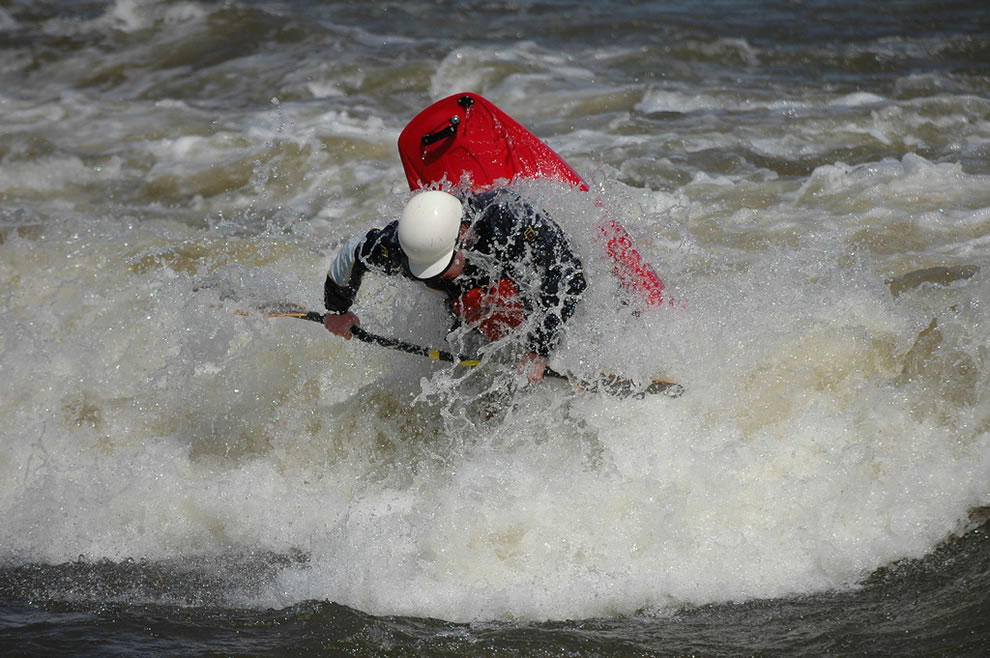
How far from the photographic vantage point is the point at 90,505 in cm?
395

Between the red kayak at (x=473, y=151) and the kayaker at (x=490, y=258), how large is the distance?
0.50 meters

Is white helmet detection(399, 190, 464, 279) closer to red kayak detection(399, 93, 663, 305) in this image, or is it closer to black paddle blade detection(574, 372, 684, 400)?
red kayak detection(399, 93, 663, 305)

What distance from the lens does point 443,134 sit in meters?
4.36

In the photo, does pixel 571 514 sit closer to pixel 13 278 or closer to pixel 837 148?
pixel 13 278

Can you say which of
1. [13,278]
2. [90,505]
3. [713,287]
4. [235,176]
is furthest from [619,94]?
[90,505]

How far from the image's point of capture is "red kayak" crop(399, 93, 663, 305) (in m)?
4.27

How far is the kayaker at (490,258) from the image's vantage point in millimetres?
3439

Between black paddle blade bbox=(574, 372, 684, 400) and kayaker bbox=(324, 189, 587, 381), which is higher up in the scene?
kayaker bbox=(324, 189, 587, 381)

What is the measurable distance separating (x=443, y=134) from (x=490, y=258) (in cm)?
95

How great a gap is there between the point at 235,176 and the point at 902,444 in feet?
16.5

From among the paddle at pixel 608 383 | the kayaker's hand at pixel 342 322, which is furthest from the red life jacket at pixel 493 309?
the kayaker's hand at pixel 342 322

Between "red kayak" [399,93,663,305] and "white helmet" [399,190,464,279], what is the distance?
0.64 m

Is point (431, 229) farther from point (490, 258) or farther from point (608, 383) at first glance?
point (608, 383)

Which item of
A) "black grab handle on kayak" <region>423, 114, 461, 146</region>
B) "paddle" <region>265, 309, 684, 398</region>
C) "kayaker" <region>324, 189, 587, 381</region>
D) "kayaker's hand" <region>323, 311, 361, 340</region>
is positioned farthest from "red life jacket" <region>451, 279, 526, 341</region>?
"black grab handle on kayak" <region>423, 114, 461, 146</region>
